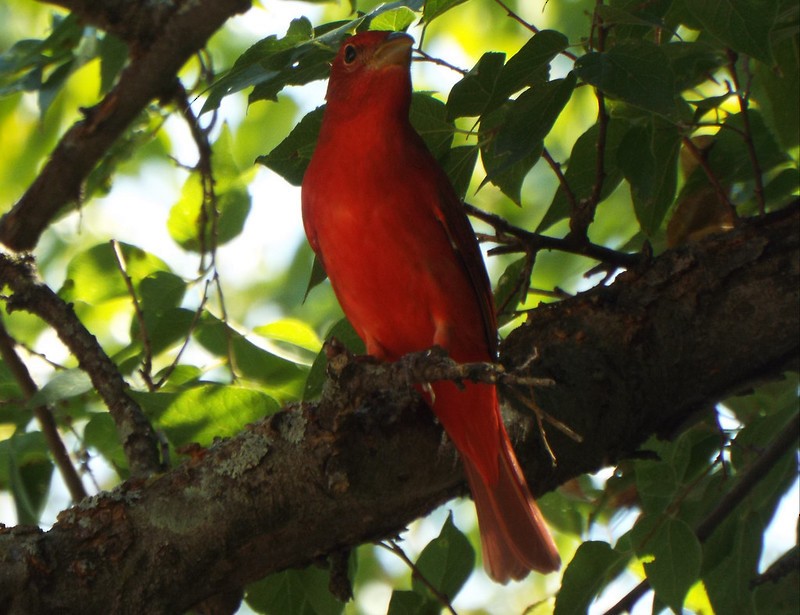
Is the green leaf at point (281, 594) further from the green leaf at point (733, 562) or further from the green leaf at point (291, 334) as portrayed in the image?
the green leaf at point (733, 562)

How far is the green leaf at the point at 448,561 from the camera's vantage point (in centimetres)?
285

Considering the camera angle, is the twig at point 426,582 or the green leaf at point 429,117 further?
the green leaf at point 429,117

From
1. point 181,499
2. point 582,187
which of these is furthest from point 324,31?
point 181,499

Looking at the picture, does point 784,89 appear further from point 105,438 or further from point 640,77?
point 105,438

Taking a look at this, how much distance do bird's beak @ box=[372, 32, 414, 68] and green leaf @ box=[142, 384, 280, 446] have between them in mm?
1127

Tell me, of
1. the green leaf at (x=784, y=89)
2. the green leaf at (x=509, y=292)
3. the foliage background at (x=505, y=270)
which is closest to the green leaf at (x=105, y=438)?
the foliage background at (x=505, y=270)

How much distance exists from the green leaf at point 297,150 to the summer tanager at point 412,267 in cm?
4

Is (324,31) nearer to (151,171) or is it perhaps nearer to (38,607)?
(38,607)

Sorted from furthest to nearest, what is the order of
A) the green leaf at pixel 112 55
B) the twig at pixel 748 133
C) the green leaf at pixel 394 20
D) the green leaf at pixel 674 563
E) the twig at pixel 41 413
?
the green leaf at pixel 112 55
the twig at pixel 41 413
the twig at pixel 748 133
the green leaf at pixel 394 20
the green leaf at pixel 674 563

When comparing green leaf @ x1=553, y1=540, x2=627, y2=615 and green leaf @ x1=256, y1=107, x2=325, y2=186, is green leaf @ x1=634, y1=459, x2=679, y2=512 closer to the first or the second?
green leaf @ x1=553, y1=540, x2=627, y2=615

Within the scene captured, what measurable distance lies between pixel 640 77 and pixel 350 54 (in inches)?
57.8

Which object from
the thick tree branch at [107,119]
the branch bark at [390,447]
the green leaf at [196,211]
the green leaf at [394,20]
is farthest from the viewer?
the green leaf at [196,211]

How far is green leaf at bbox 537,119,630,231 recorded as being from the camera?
313cm

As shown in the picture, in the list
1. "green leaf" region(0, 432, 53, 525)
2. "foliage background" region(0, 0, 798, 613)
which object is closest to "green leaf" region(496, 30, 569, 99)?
"foliage background" region(0, 0, 798, 613)
